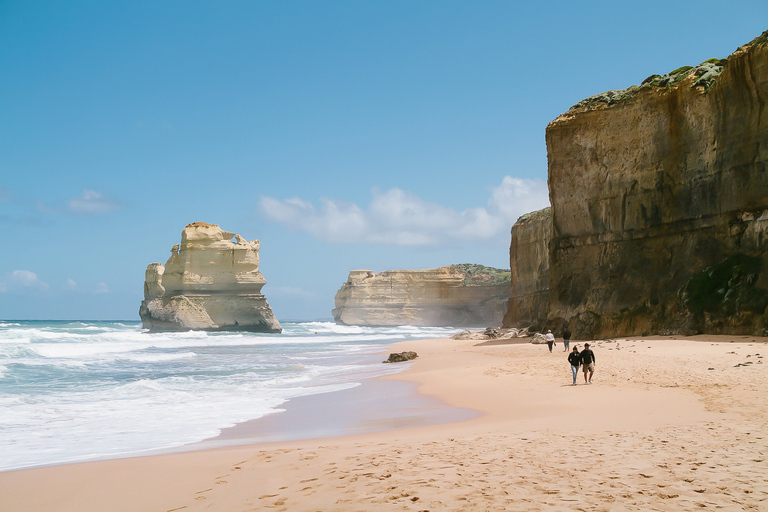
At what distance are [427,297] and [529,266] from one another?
151 feet

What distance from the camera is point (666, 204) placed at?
2447cm

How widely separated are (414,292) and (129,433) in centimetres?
9135

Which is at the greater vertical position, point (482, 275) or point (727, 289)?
point (482, 275)

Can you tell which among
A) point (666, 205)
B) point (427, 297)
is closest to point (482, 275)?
point (427, 297)

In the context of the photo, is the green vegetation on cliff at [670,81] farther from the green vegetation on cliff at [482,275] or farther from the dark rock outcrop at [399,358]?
the green vegetation on cliff at [482,275]

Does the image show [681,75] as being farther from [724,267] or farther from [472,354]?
[472,354]

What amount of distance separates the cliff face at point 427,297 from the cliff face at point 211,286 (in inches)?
1645

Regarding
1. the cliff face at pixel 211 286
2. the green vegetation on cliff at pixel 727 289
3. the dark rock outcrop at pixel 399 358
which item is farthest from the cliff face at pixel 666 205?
the cliff face at pixel 211 286

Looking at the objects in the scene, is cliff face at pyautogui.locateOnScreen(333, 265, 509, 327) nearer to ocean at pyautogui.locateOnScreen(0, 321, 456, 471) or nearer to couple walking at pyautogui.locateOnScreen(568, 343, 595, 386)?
ocean at pyautogui.locateOnScreen(0, 321, 456, 471)

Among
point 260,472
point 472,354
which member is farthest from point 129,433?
point 472,354

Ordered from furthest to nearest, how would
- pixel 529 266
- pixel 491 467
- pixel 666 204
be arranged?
pixel 529 266 → pixel 666 204 → pixel 491 467

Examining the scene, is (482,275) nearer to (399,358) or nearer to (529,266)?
(529,266)

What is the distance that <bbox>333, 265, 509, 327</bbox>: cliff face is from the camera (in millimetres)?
92250

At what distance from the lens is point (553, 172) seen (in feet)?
98.2
